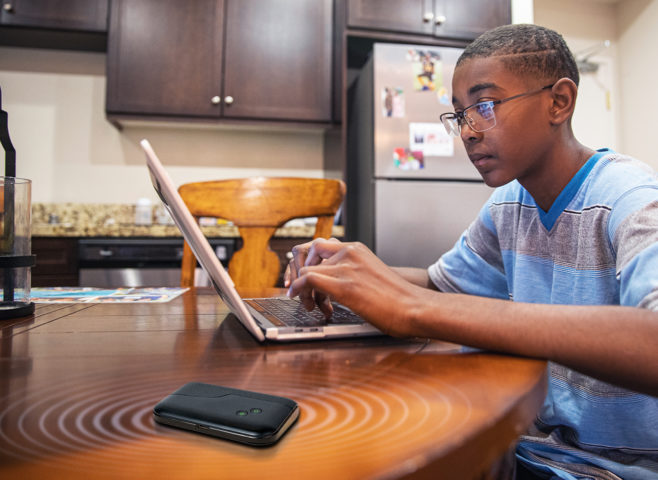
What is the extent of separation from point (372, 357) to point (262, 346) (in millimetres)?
123

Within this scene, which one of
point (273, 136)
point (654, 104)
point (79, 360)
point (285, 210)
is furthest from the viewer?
point (654, 104)

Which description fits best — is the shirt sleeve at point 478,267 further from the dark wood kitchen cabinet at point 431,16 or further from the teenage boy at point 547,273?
the dark wood kitchen cabinet at point 431,16

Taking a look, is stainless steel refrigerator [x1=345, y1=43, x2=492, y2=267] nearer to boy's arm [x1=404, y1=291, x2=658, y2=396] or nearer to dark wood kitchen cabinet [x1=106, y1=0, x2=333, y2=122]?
dark wood kitchen cabinet [x1=106, y1=0, x2=333, y2=122]

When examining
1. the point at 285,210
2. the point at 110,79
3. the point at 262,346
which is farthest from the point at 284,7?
the point at 262,346

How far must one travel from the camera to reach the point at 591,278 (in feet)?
2.23

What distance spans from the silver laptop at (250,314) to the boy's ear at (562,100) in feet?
1.79

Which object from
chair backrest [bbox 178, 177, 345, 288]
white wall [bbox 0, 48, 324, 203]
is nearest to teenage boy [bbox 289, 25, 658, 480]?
chair backrest [bbox 178, 177, 345, 288]

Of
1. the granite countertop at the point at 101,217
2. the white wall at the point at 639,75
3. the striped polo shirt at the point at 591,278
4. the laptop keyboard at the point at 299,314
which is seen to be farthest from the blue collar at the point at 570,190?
the white wall at the point at 639,75

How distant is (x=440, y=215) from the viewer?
99.4 inches

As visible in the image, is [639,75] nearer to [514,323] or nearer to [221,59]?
[221,59]

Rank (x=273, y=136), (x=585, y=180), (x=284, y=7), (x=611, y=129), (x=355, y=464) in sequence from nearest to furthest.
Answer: (x=355, y=464)
(x=585, y=180)
(x=284, y=7)
(x=273, y=136)
(x=611, y=129)

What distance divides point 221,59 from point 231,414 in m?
2.60

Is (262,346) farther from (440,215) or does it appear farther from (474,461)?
(440,215)

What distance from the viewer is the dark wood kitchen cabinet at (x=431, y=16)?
2.61 meters
